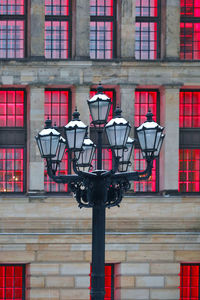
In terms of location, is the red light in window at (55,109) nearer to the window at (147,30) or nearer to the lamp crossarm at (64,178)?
the window at (147,30)

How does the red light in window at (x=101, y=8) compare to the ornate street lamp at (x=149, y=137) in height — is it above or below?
above

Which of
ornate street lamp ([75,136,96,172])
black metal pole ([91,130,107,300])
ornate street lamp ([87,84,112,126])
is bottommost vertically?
black metal pole ([91,130,107,300])

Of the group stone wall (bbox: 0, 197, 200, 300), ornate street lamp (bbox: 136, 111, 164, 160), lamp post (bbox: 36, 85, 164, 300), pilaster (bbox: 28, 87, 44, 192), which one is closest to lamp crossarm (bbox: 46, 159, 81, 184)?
lamp post (bbox: 36, 85, 164, 300)

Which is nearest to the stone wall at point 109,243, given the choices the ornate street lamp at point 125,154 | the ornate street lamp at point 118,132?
the ornate street lamp at point 125,154

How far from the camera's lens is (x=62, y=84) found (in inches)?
1297

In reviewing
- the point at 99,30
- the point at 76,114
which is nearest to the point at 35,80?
the point at 99,30

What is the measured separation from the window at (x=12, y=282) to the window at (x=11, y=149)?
2816 millimetres

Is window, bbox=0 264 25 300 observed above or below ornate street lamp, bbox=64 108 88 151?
below

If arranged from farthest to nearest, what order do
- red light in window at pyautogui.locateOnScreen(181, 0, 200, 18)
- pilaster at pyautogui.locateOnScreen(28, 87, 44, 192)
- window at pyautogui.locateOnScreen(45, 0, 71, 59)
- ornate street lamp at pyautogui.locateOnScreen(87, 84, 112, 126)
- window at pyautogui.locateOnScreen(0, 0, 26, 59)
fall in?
red light in window at pyautogui.locateOnScreen(181, 0, 200, 18) → window at pyautogui.locateOnScreen(45, 0, 71, 59) → window at pyautogui.locateOnScreen(0, 0, 26, 59) → pilaster at pyautogui.locateOnScreen(28, 87, 44, 192) → ornate street lamp at pyautogui.locateOnScreen(87, 84, 112, 126)

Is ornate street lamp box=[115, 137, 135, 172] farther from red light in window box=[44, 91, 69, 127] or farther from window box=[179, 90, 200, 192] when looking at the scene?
window box=[179, 90, 200, 192]

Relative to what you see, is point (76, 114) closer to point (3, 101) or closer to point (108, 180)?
point (108, 180)

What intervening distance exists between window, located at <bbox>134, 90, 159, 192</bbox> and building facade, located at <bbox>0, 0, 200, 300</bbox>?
1.9 inches

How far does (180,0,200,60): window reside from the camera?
33750 mm

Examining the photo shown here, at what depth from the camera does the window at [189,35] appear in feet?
111
